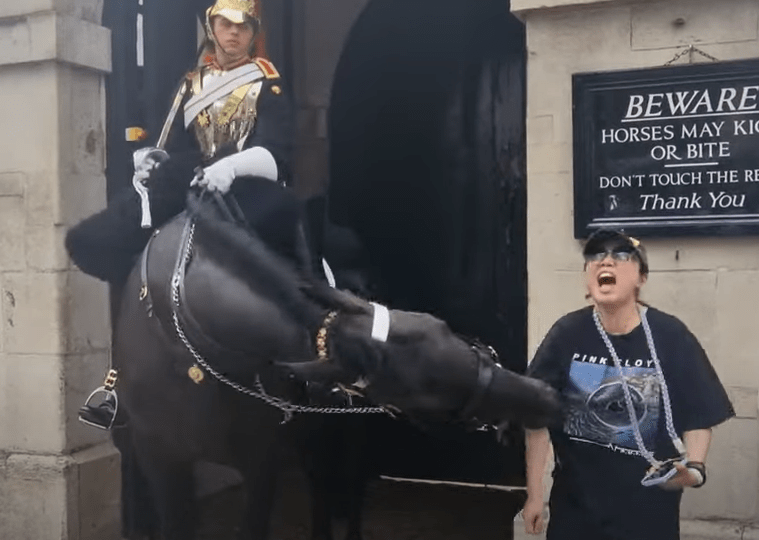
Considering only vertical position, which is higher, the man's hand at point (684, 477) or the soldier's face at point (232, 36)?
the soldier's face at point (232, 36)

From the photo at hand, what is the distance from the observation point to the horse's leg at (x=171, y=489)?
140 inches

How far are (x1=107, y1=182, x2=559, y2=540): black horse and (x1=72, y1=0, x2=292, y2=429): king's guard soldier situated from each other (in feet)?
0.79

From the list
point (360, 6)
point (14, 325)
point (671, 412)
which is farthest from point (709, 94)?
point (14, 325)

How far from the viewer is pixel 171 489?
3.58 metres

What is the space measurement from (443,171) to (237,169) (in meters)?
1.96

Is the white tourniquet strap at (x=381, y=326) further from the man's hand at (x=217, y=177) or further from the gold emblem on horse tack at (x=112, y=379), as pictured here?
the gold emblem on horse tack at (x=112, y=379)

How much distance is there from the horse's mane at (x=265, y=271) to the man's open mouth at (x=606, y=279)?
2.27 ft

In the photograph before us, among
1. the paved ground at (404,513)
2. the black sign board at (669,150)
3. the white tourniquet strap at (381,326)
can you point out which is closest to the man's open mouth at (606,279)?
Answer: the white tourniquet strap at (381,326)

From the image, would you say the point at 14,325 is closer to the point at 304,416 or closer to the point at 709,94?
the point at 304,416

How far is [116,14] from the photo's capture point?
4.91m

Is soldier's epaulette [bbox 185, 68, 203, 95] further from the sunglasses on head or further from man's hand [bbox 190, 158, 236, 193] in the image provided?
the sunglasses on head

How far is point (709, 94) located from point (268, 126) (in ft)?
5.58

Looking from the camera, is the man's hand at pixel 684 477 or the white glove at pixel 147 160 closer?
the man's hand at pixel 684 477


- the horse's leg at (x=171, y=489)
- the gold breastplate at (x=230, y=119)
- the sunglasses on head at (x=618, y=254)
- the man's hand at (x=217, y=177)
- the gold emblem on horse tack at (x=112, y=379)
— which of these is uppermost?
the gold breastplate at (x=230, y=119)
